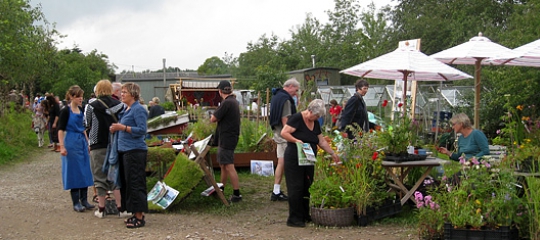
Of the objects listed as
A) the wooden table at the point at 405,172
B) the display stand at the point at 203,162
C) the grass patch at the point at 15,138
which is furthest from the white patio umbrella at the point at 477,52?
the grass patch at the point at 15,138

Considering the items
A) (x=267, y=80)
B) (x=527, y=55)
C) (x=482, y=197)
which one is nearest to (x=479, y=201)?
(x=482, y=197)

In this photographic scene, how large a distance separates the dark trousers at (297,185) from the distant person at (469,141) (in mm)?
1770

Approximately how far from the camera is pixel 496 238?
5.36m

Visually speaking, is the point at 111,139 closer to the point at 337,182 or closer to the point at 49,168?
the point at 337,182

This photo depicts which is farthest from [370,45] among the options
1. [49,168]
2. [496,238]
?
[496,238]

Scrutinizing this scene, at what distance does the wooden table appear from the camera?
22.8 feet

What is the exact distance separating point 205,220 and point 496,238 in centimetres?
346

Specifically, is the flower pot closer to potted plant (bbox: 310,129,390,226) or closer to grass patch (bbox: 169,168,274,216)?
potted plant (bbox: 310,129,390,226)

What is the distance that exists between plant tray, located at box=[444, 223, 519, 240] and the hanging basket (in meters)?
1.45

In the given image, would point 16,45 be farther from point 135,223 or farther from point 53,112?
point 135,223

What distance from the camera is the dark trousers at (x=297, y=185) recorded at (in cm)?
681

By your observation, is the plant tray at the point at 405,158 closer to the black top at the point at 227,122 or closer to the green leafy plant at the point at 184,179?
the black top at the point at 227,122

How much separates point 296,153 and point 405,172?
1.63m

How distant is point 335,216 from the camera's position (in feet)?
22.1
